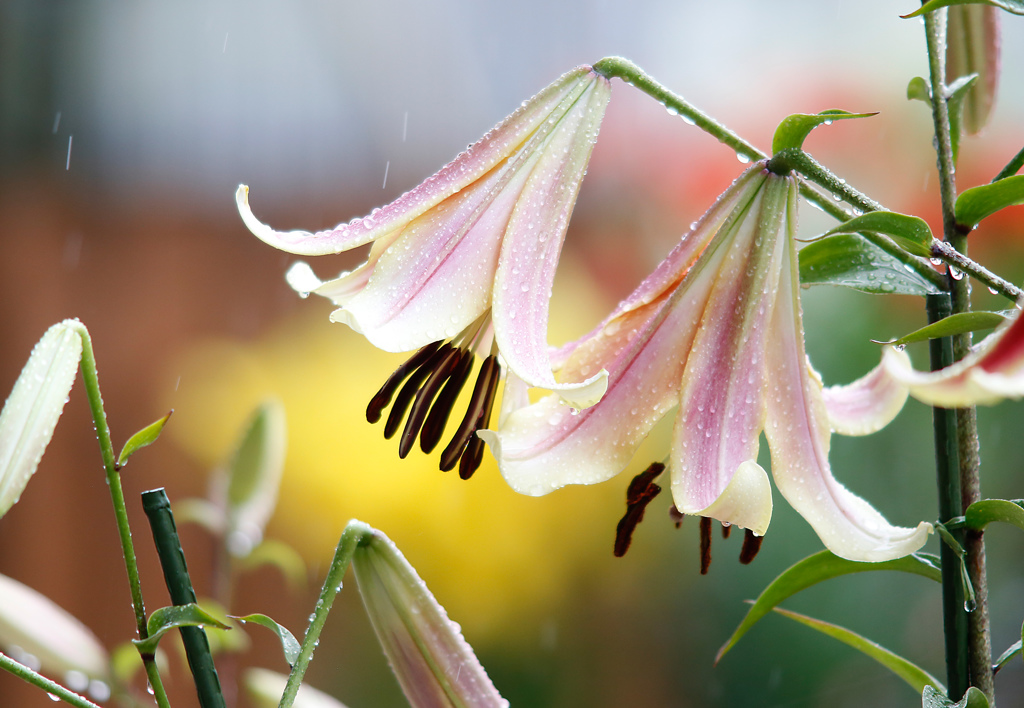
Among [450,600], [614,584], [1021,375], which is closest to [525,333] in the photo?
[1021,375]

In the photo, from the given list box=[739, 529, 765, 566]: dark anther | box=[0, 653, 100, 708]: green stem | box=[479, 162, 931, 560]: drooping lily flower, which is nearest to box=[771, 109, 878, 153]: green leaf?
box=[479, 162, 931, 560]: drooping lily flower

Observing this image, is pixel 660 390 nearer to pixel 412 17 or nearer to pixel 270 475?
pixel 270 475

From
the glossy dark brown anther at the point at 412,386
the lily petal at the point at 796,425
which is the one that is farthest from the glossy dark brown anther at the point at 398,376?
the lily petal at the point at 796,425

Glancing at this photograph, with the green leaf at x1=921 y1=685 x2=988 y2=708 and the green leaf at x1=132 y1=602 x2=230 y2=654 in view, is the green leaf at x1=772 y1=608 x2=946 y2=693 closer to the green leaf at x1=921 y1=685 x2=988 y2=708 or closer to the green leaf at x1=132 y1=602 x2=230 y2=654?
the green leaf at x1=921 y1=685 x2=988 y2=708

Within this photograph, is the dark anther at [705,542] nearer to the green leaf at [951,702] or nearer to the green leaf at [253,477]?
the green leaf at [951,702]

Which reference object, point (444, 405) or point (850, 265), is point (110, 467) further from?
point (850, 265)
